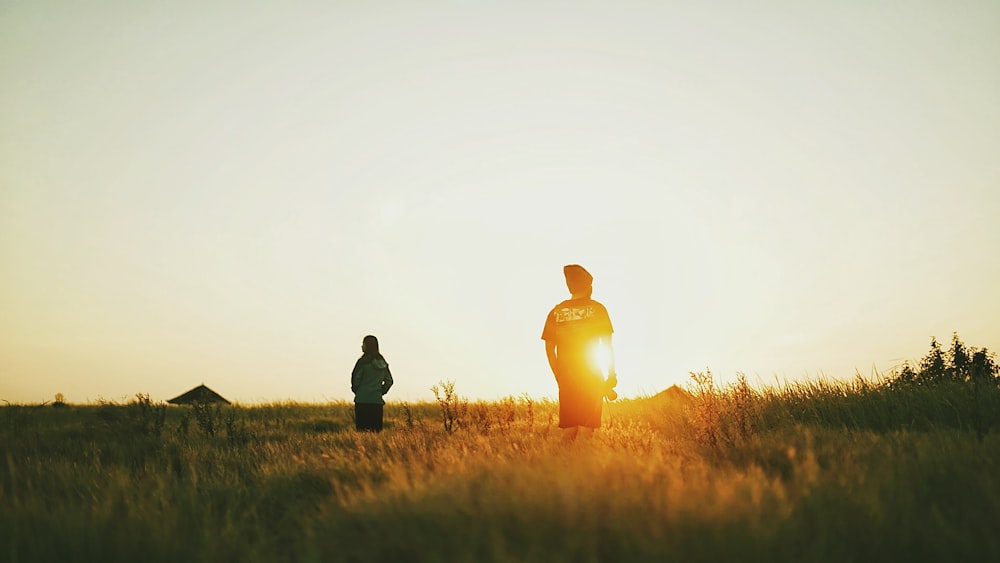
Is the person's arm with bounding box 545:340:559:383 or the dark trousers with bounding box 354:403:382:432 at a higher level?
the person's arm with bounding box 545:340:559:383

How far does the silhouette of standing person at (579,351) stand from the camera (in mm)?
7457

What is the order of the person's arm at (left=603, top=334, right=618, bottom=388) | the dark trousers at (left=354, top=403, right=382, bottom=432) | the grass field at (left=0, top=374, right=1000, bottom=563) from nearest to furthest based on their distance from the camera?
1. the grass field at (left=0, top=374, right=1000, bottom=563)
2. the person's arm at (left=603, top=334, right=618, bottom=388)
3. the dark trousers at (left=354, top=403, right=382, bottom=432)

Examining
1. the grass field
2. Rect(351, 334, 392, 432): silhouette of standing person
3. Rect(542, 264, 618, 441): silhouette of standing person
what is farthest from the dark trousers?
the grass field

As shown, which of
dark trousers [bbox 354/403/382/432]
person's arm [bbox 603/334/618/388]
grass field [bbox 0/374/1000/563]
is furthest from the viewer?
dark trousers [bbox 354/403/382/432]

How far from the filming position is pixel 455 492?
346cm

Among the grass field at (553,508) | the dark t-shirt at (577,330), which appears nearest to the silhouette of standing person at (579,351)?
the dark t-shirt at (577,330)

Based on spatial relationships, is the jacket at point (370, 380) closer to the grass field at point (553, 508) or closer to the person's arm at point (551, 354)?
the person's arm at point (551, 354)

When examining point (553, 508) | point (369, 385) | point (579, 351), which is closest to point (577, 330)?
point (579, 351)

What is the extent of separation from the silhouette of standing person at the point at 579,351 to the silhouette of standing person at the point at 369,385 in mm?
5245

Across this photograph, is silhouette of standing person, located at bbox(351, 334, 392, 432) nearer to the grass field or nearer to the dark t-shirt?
the dark t-shirt

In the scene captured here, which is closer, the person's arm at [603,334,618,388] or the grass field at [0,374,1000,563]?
the grass field at [0,374,1000,563]

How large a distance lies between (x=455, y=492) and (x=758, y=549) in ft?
5.19

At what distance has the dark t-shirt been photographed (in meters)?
7.46

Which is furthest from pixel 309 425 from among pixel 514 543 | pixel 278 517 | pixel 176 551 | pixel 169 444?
pixel 514 543
